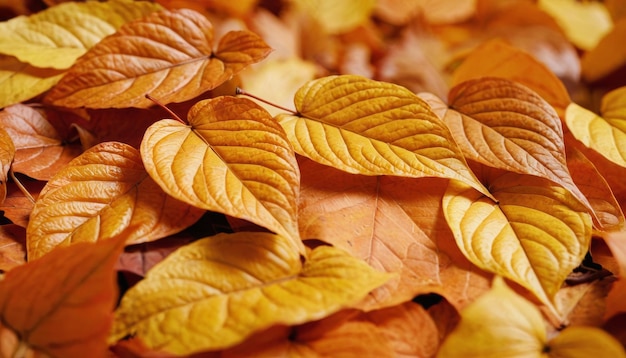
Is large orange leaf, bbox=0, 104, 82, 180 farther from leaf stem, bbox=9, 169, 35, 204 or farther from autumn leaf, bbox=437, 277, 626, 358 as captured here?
autumn leaf, bbox=437, 277, 626, 358

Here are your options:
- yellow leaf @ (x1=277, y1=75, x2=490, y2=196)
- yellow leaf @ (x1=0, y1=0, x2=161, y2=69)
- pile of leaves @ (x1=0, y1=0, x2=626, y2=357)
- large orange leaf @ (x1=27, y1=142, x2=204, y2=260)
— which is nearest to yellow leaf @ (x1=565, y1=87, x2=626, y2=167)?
pile of leaves @ (x1=0, y1=0, x2=626, y2=357)

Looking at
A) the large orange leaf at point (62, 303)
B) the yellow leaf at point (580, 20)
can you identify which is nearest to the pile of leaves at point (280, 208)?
the large orange leaf at point (62, 303)

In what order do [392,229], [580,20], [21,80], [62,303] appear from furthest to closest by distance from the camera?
1. [580,20]
2. [21,80]
3. [392,229]
4. [62,303]

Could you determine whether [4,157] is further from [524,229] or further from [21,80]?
[524,229]

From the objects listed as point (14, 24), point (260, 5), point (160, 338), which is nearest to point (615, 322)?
point (160, 338)

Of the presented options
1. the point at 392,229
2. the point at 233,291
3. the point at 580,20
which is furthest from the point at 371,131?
the point at 580,20

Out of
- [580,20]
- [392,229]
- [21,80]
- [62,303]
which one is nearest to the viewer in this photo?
[62,303]
